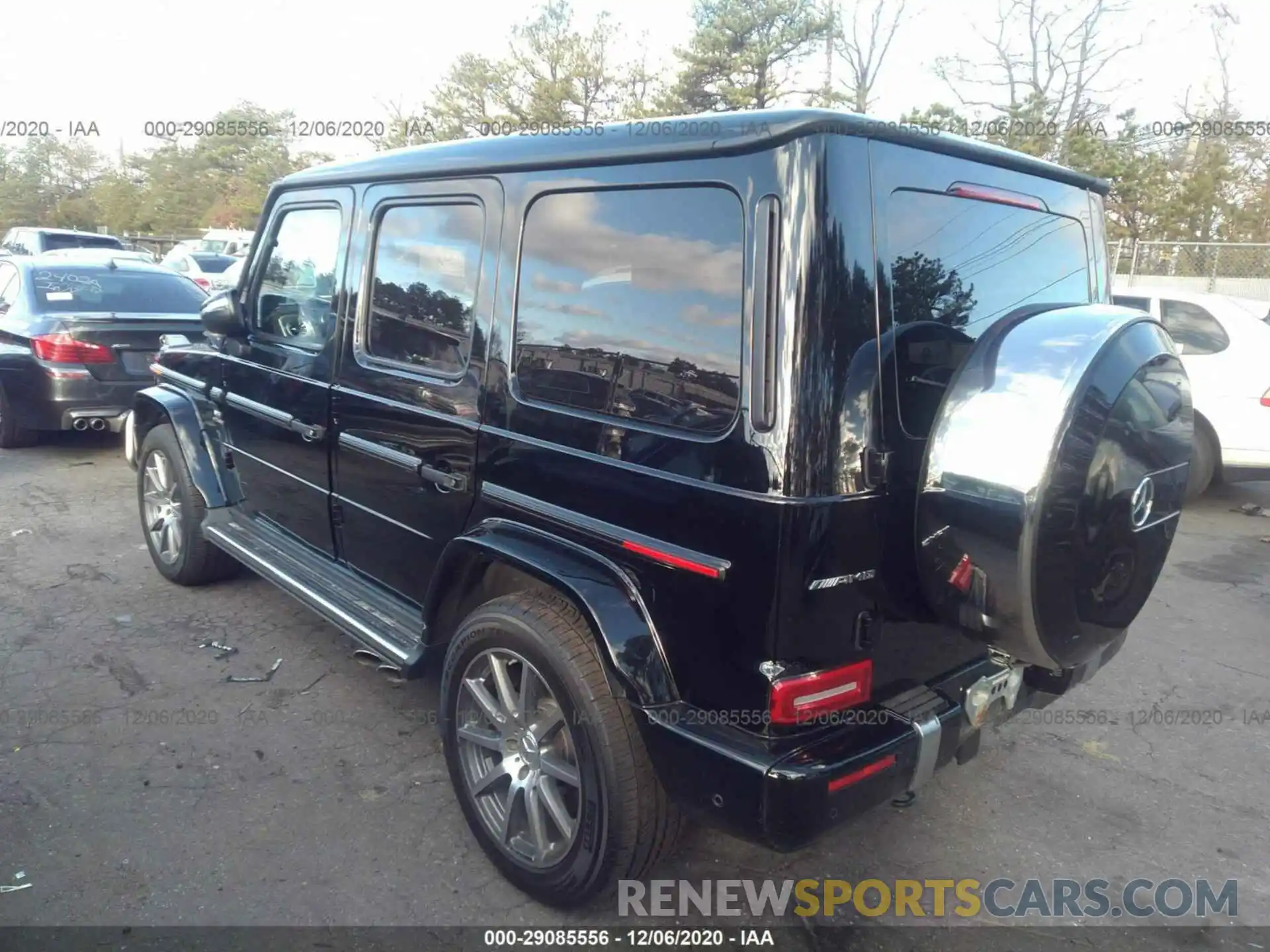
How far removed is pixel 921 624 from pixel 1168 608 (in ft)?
11.6

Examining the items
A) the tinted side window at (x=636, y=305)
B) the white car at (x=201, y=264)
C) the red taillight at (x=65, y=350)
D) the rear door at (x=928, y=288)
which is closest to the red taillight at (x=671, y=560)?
the tinted side window at (x=636, y=305)

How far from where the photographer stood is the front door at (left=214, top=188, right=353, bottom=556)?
3535 millimetres

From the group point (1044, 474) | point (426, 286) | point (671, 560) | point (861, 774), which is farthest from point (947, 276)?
point (426, 286)

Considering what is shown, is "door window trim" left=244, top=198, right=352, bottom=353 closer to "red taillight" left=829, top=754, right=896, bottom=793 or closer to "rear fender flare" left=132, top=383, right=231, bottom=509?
"rear fender flare" left=132, top=383, right=231, bottom=509

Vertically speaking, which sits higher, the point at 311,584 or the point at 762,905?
the point at 311,584

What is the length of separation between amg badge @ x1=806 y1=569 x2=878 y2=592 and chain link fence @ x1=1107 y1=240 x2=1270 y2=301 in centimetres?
1425

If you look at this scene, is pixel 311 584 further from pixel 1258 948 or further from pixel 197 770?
pixel 1258 948

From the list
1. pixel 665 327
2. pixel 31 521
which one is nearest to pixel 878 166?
pixel 665 327

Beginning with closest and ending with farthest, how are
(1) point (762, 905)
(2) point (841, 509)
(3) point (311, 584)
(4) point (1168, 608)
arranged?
(2) point (841, 509)
(1) point (762, 905)
(3) point (311, 584)
(4) point (1168, 608)

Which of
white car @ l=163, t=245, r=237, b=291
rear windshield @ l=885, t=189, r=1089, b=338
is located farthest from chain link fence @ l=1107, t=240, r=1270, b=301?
white car @ l=163, t=245, r=237, b=291

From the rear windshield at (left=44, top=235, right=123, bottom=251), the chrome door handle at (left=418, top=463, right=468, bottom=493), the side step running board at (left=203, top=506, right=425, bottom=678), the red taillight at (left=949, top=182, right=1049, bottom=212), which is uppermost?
the rear windshield at (left=44, top=235, right=123, bottom=251)

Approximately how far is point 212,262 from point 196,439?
17979 mm

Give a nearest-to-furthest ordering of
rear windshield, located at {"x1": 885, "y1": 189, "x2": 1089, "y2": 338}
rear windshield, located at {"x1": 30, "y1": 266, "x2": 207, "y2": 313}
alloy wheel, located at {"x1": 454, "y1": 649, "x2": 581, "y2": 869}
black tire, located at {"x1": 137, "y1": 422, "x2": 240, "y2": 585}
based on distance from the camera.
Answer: rear windshield, located at {"x1": 885, "y1": 189, "x2": 1089, "y2": 338} < alloy wheel, located at {"x1": 454, "y1": 649, "x2": 581, "y2": 869} < black tire, located at {"x1": 137, "y1": 422, "x2": 240, "y2": 585} < rear windshield, located at {"x1": 30, "y1": 266, "x2": 207, "y2": 313}

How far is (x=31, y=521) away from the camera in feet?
19.6
